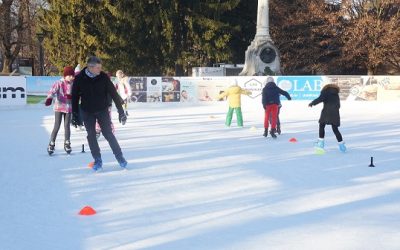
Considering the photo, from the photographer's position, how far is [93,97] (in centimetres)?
735

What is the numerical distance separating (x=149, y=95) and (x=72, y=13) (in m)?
13.1

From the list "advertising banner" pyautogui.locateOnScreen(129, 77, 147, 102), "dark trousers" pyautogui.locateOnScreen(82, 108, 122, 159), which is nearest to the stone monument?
"advertising banner" pyautogui.locateOnScreen(129, 77, 147, 102)

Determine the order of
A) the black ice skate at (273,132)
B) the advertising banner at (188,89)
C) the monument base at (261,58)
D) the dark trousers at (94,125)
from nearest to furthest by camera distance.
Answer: the dark trousers at (94,125) → the black ice skate at (273,132) → the advertising banner at (188,89) → the monument base at (261,58)

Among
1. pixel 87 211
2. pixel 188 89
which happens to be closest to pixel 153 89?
pixel 188 89

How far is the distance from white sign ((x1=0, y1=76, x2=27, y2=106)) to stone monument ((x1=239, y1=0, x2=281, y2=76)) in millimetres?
12391

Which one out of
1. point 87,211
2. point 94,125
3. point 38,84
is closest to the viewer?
point 87,211

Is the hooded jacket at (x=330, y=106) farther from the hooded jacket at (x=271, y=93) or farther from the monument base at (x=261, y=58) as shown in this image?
the monument base at (x=261, y=58)

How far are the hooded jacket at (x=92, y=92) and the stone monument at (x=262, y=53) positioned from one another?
2227 centimetres

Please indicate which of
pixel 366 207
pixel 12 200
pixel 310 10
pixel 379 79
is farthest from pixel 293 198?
pixel 310 10

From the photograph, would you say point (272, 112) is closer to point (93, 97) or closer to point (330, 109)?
point (330, 109)

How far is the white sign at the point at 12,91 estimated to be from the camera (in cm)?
2219

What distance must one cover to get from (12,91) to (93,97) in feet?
53.7

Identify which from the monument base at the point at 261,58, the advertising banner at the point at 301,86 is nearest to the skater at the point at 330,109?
the advertising banner at the point at 301,86

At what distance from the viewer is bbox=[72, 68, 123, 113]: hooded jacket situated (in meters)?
7.29
